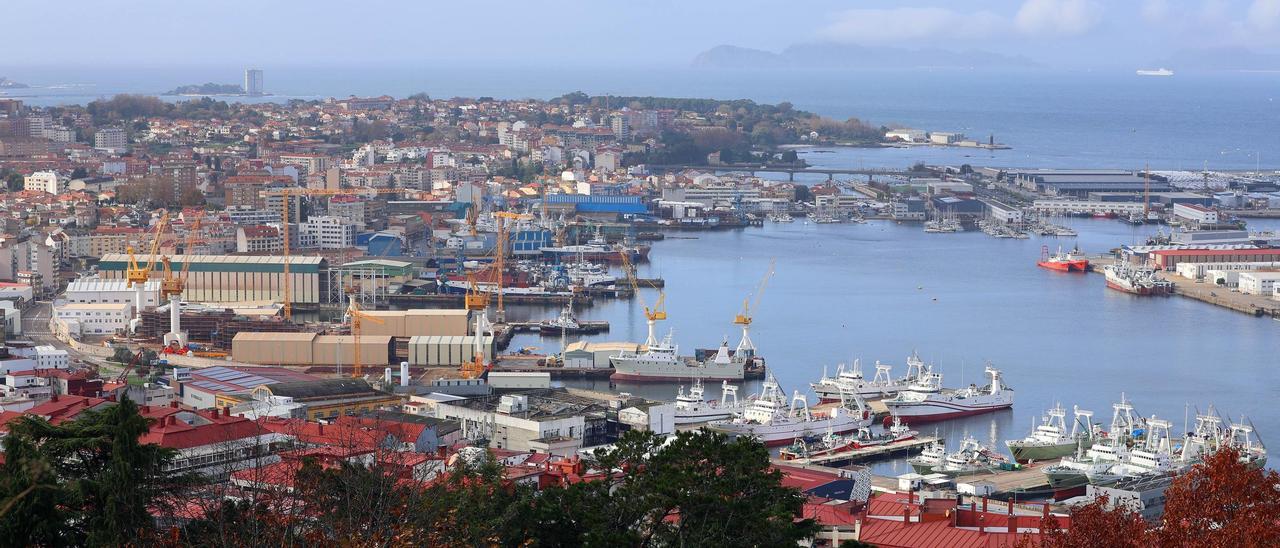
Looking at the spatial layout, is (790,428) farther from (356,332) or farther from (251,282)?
(251,282)

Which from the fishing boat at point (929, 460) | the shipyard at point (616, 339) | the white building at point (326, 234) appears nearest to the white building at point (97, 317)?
the shipyard at point (616, 339)

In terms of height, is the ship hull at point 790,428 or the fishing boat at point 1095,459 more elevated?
the fishing boat at point 1095,459

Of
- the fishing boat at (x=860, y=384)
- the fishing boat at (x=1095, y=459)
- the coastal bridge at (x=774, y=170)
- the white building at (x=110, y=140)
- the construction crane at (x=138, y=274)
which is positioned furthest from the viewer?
the white building at (x=110, y=140)

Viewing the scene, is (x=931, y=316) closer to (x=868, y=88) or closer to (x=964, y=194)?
(x=964, y=194)

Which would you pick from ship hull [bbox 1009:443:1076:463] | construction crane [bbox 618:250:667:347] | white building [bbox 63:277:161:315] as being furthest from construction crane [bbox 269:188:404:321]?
ship hull [bbox 1009:443:1076:463]

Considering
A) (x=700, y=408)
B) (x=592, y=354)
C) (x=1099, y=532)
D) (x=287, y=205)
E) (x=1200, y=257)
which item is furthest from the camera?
(x=287, y=205)

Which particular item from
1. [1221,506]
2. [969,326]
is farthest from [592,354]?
[1221,506]

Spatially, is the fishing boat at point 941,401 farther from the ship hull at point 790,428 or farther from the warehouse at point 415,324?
the warehouse at point 415,324

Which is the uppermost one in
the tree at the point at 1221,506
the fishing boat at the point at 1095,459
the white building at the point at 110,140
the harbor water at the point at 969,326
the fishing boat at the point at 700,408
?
the tree at the point at 1221,506
